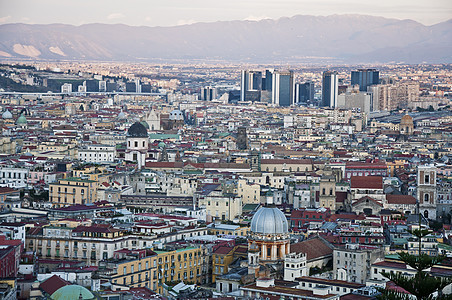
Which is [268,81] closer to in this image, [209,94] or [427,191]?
[209,94]

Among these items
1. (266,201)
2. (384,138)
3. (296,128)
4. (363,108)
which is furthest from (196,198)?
(363,108)

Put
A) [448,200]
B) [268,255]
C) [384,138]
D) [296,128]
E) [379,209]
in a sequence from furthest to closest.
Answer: [296,128] → [384,138] → [448,200] → [379,209] → [268,255]

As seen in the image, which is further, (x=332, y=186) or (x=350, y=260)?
(x=332, y=186)

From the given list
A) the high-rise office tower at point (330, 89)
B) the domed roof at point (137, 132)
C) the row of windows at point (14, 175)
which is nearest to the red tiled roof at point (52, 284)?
the row of windows at point (14, 175)

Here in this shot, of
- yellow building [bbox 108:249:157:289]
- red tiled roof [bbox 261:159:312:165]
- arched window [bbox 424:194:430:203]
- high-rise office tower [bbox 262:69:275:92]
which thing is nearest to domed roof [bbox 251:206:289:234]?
yellow building [bbox 108:249:157:289]

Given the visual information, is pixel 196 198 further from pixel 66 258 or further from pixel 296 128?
pixel 296 128

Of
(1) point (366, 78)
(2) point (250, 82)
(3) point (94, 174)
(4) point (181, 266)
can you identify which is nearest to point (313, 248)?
(4) point (181, 266)

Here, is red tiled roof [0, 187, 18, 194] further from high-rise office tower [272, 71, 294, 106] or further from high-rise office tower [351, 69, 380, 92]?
high-rise office tower [351, 69, 380, 92]
